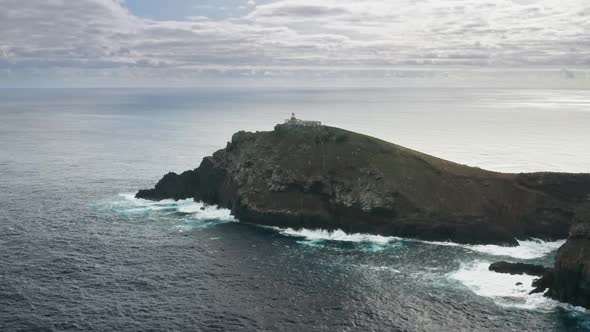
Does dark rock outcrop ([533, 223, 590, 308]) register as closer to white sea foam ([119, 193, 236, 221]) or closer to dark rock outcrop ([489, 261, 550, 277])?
dark rock outcrop ([489, 261, 550, 277])

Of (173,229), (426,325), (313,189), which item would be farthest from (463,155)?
(426,325)

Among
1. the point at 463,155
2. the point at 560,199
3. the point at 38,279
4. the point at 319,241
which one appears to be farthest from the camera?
the point at 463,155

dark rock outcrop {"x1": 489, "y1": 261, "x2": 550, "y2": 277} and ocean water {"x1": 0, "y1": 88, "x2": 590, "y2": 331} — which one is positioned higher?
dark rock outcrop {"x1": 489, "y1": 261, "x2": 550, "y2": 277}

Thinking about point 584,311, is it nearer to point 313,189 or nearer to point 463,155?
point 313,189

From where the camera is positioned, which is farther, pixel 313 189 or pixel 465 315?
pixel 313 189

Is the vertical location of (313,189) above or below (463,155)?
below

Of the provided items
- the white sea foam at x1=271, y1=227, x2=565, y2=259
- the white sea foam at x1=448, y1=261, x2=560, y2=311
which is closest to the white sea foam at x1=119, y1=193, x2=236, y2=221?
the white sea foam at x1=271, y1=227, x2=565, y2=259

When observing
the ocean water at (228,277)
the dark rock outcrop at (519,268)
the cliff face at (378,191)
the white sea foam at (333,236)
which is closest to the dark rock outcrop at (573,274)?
the ocean water at (228,277)
